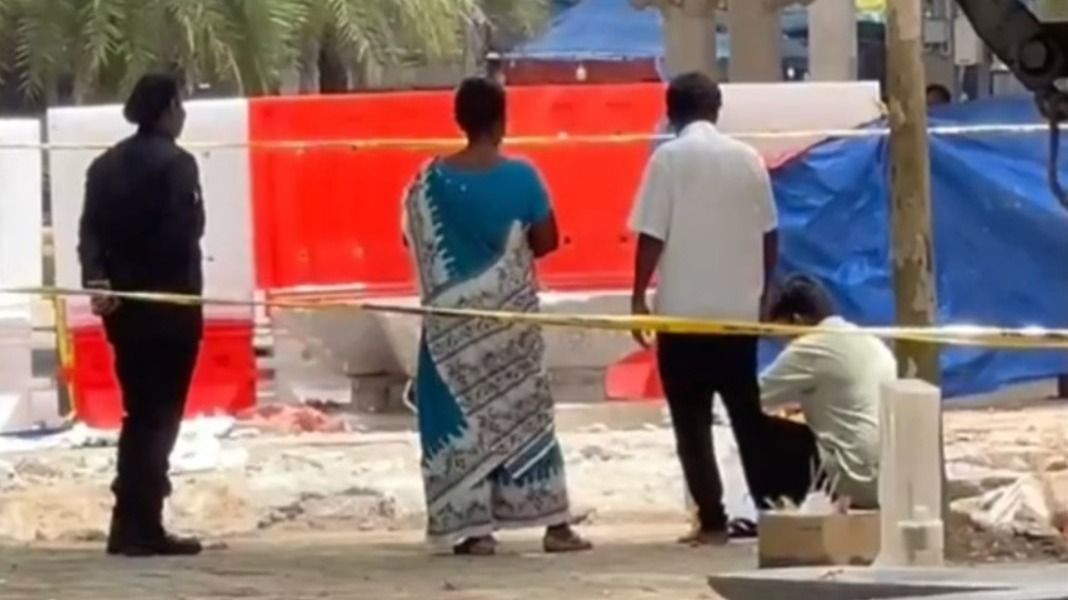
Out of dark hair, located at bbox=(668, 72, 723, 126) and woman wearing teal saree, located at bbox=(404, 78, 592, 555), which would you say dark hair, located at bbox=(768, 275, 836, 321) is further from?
woman wearing teal saree, located at bbox=(404, 78, 592, 555)

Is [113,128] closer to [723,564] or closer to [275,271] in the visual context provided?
[275,271]

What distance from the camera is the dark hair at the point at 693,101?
991 centimetres

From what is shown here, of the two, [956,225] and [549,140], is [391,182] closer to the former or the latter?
[549,140]

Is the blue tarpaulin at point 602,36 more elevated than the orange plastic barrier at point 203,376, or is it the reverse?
the blue tarpaulin at point 602,36

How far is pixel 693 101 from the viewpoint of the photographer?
9922mm

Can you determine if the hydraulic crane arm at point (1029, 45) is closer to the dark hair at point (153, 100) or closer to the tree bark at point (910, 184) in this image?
the tree bark at point (910, 184)

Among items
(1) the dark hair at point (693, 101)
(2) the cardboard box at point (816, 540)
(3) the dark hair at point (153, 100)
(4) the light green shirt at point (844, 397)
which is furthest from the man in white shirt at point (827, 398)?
(3) the dark hair at point (153, 100)

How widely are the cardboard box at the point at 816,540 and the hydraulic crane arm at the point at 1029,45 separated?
1.67m

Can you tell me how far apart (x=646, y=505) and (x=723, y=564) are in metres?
2.98

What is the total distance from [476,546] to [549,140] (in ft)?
22.2

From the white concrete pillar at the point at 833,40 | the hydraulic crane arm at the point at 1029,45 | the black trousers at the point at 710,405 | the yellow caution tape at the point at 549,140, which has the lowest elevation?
the black trousers at the point at 710,405

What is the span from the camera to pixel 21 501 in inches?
511

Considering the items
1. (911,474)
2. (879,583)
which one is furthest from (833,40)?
(879,583)

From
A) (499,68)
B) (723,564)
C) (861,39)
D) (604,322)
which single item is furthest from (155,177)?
(861,39)
